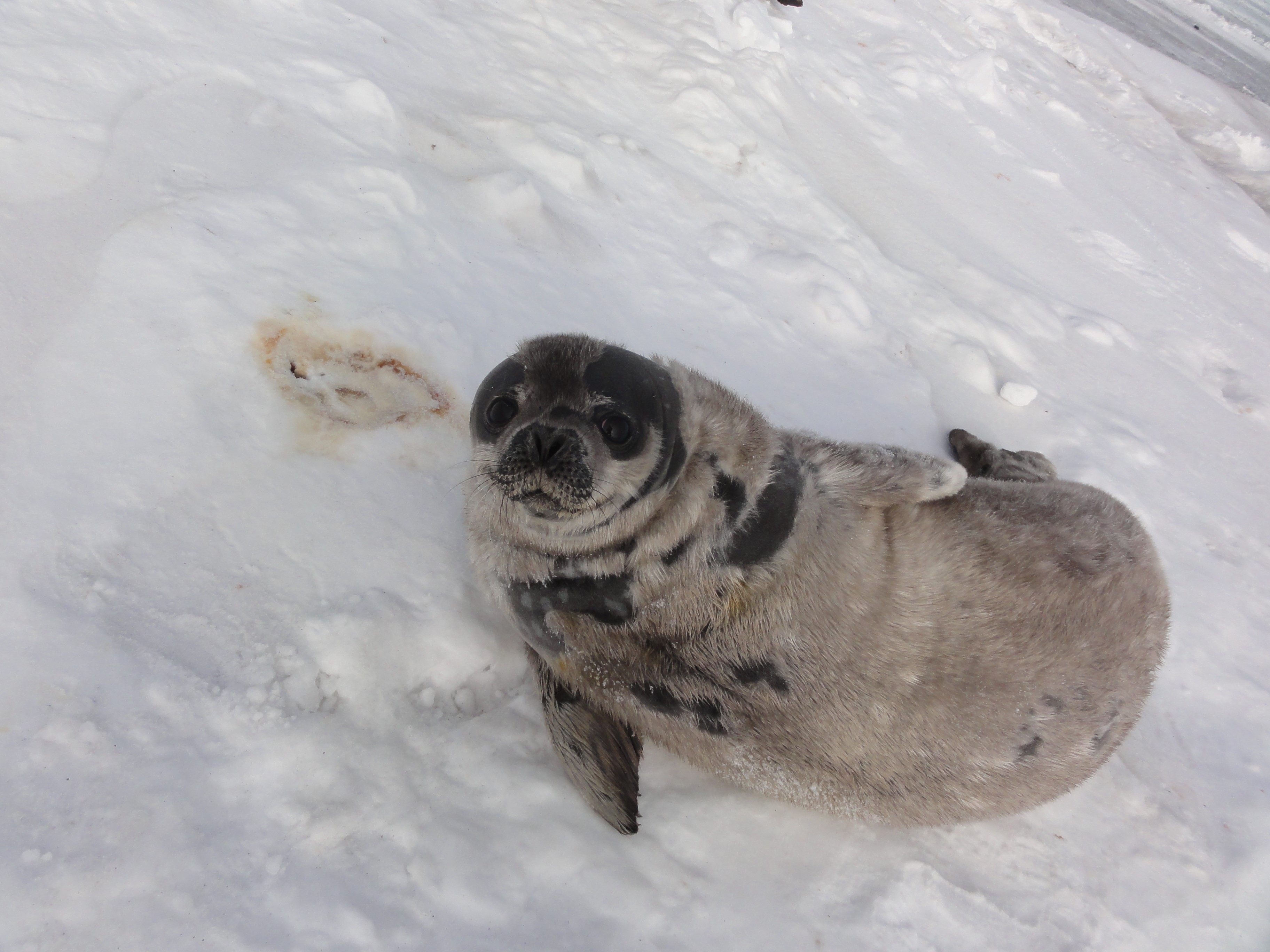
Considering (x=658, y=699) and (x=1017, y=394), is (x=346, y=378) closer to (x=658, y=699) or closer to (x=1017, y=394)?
(x=658, y=699)

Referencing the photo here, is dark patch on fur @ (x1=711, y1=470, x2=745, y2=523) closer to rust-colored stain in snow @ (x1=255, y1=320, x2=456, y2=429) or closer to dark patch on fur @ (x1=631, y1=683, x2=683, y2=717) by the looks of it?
dark patch on fur @ (x1=631, y1=683, x2=683, y2=717)

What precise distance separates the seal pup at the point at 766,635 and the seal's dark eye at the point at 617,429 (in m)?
0.02

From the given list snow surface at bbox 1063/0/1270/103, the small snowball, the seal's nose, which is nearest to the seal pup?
the seal's nose

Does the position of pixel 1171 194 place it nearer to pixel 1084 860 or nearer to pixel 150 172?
pixel 1084 860

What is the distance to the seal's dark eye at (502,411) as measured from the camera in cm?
185

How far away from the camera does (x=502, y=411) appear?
6.08ft

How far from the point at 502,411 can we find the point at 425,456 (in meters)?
0.73

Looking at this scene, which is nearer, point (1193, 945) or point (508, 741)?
point (508, 741)

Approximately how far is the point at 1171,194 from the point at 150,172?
7.60 m

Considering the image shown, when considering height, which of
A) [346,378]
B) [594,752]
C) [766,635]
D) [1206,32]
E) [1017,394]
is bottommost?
[594,752]

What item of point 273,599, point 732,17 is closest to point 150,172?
point 273,599

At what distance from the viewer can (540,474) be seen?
1.71m

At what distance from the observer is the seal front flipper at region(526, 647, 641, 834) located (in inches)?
77.7

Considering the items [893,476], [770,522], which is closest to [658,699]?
[770,522]
